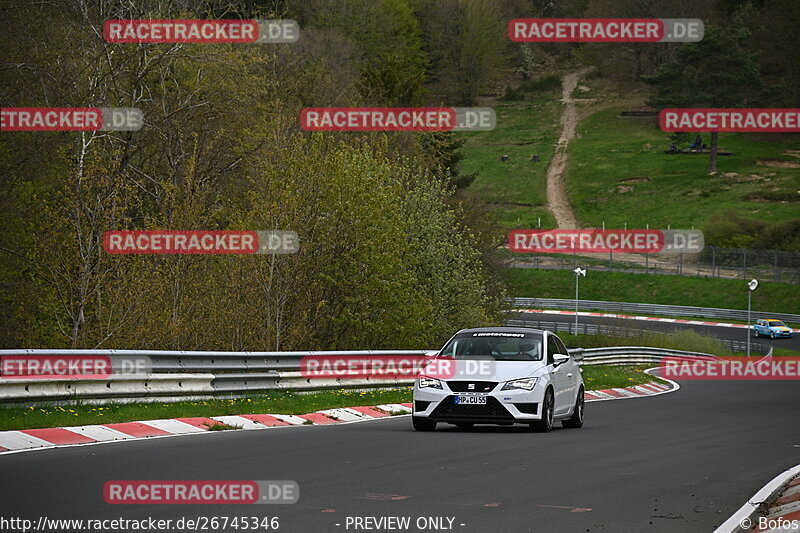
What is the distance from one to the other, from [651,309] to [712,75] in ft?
124

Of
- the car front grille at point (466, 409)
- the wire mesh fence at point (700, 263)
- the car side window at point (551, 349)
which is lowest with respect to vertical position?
the car front grille at point (466, 409)

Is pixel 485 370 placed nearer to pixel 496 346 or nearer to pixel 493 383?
pixel 493 383

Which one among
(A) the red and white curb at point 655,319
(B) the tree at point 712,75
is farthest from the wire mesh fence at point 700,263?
(B) the tree at point 712,75

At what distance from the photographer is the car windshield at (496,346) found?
1781 centimetres

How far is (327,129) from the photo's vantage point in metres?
47.9

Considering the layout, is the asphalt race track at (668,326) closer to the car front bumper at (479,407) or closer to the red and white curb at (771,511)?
the car front bumper at (479,407)

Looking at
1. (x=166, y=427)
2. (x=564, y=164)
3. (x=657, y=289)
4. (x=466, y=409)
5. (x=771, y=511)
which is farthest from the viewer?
(x=564, y=164)

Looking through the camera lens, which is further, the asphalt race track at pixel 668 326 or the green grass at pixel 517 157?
the green grass at pixel 517 157

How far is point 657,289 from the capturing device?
88562 millimetres

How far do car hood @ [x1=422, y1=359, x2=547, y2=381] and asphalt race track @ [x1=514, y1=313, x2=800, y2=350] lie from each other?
1954 inches

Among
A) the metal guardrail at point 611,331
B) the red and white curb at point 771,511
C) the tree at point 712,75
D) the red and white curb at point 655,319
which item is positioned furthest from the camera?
the tree at point 712,75

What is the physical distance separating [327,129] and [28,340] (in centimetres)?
2343

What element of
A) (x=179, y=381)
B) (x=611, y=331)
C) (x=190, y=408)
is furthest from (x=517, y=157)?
(x=190, y=408)

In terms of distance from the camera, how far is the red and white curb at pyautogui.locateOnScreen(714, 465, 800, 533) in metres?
8.81
